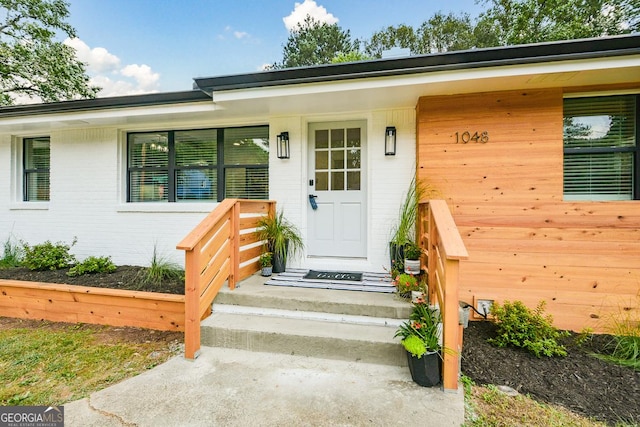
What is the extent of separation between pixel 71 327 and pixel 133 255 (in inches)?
69.0

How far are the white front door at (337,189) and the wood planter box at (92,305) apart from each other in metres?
1.99

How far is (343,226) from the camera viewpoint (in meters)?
4.32

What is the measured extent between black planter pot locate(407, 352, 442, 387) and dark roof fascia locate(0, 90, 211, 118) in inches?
151

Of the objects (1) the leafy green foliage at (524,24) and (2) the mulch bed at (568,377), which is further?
(1) the leafy green foliage at (524,24)

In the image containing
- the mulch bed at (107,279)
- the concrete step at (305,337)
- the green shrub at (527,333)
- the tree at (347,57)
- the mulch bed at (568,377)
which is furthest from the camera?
the tree at (347,57)

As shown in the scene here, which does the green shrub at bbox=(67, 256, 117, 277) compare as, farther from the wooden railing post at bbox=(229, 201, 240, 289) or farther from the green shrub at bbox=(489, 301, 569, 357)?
the green shrub at bbox=(489, 301, 569, 357)

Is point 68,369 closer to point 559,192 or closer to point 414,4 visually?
point 559,192

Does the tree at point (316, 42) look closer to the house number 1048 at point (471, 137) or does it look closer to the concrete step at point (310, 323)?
the house number 1048 at point (471, 137)

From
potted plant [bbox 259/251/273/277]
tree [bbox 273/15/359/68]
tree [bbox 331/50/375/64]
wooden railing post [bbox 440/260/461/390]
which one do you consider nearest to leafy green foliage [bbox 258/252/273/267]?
potted plant [bbox 259/251/273/277]

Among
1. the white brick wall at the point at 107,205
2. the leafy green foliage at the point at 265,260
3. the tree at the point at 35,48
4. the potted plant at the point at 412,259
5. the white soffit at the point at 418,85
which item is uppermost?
the tree at the point at 35,48

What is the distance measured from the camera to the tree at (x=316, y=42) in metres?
15.6

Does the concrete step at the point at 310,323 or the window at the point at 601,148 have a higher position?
the window at the point at 601,148

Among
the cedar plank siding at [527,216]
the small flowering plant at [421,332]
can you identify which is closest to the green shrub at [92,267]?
the small flowering plant at [421,332]

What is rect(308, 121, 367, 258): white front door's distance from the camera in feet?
14.0
